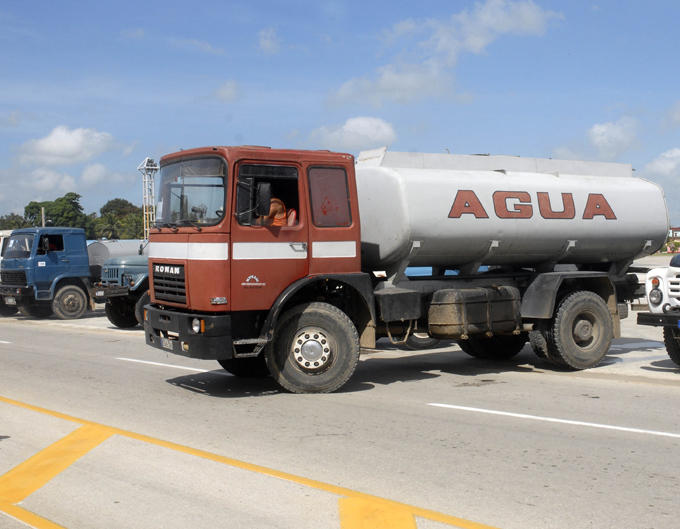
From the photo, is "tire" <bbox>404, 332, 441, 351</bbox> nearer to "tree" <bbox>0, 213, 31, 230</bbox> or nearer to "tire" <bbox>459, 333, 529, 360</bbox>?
"tire" <bbox>459, 333, 529, 360</bbox>

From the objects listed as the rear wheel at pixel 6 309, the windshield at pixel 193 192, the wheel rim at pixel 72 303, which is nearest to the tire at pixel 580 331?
the windshield at pixel 193 192

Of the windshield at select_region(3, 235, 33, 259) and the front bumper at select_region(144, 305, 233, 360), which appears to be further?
the windshield at select_region(3, 235, 33, 259)

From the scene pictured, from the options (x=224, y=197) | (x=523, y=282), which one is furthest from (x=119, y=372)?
(x=523, y=282)

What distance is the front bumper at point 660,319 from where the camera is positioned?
9.95m

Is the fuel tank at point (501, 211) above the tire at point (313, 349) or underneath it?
above

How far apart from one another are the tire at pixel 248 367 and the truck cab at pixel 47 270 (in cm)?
1288

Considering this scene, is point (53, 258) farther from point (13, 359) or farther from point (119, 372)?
point (119, 372)

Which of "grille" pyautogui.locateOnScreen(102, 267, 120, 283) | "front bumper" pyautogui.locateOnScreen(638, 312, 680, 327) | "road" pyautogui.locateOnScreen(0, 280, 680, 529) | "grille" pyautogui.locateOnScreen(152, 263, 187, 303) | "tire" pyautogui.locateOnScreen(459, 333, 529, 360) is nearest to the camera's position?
"road" pyautogui.locateOnScreen(0, 280, 680, 529)

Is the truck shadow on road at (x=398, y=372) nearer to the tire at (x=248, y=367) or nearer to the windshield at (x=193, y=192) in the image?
the tire at (x=248, y=367)

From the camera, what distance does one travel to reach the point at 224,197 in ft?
27.3

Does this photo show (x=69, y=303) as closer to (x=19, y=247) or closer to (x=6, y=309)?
(x=19, y=247)

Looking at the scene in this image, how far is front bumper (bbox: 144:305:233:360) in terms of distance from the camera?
8.22 meters

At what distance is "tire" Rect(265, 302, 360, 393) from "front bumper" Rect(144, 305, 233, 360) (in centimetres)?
57

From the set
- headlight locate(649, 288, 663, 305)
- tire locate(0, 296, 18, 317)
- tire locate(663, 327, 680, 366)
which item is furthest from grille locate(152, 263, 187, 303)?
tire locate(0, 296, 18, 317)
